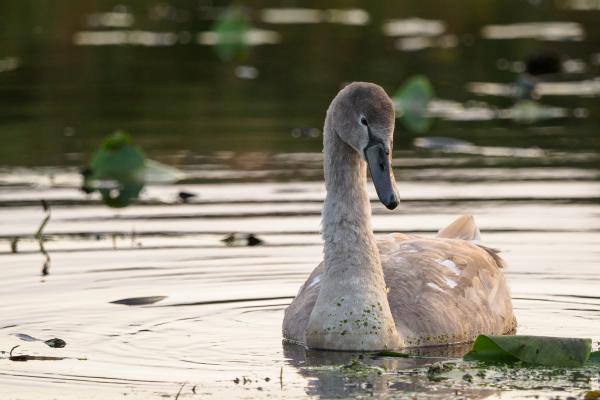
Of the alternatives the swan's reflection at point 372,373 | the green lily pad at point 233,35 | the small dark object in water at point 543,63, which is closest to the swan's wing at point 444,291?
the swan's reflection at point 372,373

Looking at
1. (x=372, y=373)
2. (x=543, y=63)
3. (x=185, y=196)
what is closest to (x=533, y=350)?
(x=372, y=373)

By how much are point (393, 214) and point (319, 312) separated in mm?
4308

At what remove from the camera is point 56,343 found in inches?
378

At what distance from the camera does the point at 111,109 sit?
2039 cm

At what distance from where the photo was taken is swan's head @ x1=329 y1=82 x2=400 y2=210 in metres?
9.23

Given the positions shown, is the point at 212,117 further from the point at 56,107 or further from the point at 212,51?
the point at 212,51

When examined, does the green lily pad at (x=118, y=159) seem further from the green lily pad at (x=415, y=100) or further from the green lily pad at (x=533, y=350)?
the green lily pad at (x=533, y=350)

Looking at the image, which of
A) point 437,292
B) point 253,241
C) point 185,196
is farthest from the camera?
point 185,196

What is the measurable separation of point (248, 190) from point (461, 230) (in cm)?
369

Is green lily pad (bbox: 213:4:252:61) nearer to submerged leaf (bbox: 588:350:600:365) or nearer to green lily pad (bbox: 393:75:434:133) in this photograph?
green lily pad (bbox: 393:75:434:133)

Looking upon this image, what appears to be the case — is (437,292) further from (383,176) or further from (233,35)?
(233,35)

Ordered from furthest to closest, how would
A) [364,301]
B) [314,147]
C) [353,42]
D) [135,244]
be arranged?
1. [353,42]
2. [314,147]
3. [135,244]
4. [364,301]

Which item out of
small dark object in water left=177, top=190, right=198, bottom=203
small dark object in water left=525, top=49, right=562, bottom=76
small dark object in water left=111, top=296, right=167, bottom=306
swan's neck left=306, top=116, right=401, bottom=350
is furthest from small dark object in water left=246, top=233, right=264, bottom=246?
small dark object in water left=525, top=49, right=562, bottom=76

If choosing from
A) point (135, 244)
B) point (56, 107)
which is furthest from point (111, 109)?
point (135, 244)
